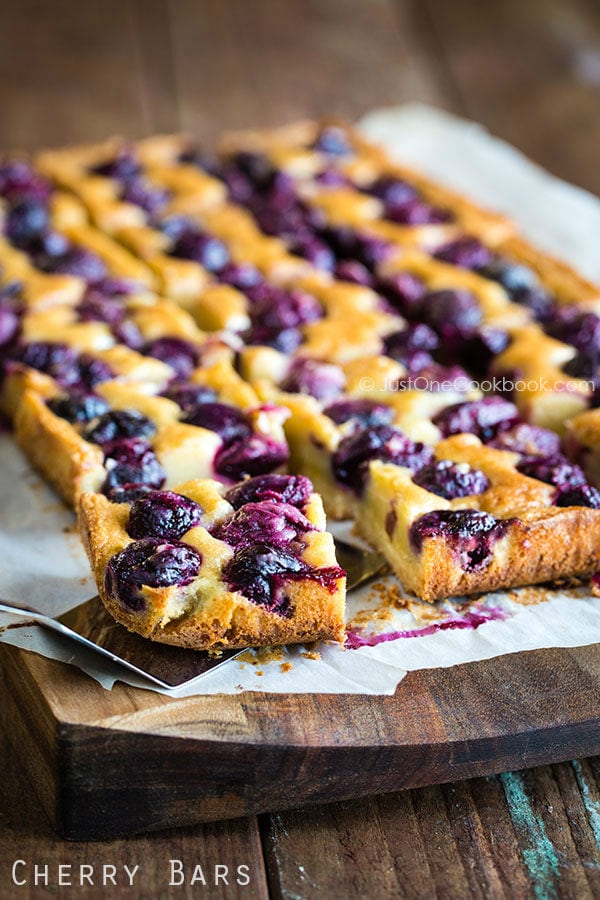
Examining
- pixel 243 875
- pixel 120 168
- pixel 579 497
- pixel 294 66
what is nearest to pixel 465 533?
pixel 579 497

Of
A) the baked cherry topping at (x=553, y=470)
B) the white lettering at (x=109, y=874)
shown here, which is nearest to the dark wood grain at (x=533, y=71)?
the baked cherry topping at (x=553, y=470)

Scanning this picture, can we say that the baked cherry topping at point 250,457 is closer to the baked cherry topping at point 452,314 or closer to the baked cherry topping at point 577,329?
the baked cherry topping at point 452,314

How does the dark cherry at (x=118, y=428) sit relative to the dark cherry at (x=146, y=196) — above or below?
above

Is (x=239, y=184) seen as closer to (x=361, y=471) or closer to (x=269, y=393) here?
(x=269, y=393)

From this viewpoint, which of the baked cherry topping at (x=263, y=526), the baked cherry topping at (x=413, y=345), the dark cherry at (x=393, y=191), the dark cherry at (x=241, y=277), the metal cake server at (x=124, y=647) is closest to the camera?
the metal cake server at (x=124, y=647)

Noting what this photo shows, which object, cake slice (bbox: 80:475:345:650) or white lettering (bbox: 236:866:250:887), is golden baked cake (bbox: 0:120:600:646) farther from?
white lettering (bbox: 236:866:250:887)

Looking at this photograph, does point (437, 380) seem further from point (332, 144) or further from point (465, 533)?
point (332, 144)
